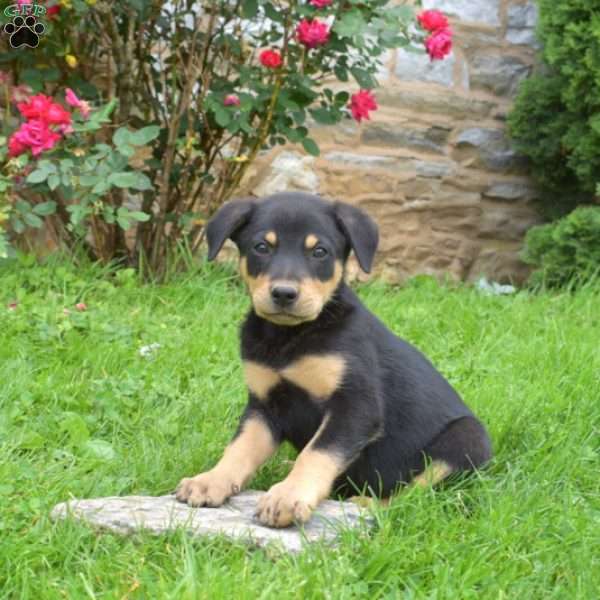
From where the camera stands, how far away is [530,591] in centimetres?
269

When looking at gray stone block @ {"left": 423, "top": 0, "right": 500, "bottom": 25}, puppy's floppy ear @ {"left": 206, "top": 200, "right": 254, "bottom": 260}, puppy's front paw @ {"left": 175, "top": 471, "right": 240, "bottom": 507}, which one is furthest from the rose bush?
puppy's front paw @ {"left": 175, "top": 471, "right": 240, "bottom": 507}

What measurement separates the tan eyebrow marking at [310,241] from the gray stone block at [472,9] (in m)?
4.48

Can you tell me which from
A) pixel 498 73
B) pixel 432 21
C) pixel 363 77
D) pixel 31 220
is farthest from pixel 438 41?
pixel 31 220

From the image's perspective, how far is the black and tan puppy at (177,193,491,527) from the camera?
3061mm

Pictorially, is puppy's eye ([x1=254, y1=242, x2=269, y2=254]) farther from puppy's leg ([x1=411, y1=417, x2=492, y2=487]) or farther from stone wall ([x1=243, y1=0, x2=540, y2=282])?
stone wall ([x1=243, y1=0, x2=540, y2=282])

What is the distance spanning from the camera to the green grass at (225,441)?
104 inches

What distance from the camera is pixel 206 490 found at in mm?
3014

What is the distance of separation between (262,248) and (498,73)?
4.83m

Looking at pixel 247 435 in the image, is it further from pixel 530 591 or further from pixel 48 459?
pixel 530 591

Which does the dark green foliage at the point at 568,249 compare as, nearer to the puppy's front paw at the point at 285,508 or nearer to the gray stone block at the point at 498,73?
the gray stone block at the point at 498,73

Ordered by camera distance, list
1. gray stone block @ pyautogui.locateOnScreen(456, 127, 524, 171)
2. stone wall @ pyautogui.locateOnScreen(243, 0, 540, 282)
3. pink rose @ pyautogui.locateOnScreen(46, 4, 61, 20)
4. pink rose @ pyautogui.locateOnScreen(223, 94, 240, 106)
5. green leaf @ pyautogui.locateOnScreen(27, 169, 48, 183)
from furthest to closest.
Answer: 1. gray stone block @ pyautogui.locateOnScreen(456, 127, 524, 171)
2. stone wall @ pyautogui.locateOnScreen(243, 0, 540, 282)
3. pink rose @ pyautogui.locateOnScreen(223, 94, 240, 106)
4. pink rose @ pyautogui.locateOnScreen(46, 4, 61, 20)
5. green leaf @ pyautogui.locateOnScreen(27, 169, 48, 183)

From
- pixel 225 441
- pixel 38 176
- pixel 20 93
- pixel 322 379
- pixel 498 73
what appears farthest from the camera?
pixel 498 73

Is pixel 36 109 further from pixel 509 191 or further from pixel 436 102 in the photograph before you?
pixel 509 191

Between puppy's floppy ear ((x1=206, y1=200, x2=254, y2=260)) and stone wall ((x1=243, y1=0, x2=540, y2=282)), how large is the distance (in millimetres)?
3591
